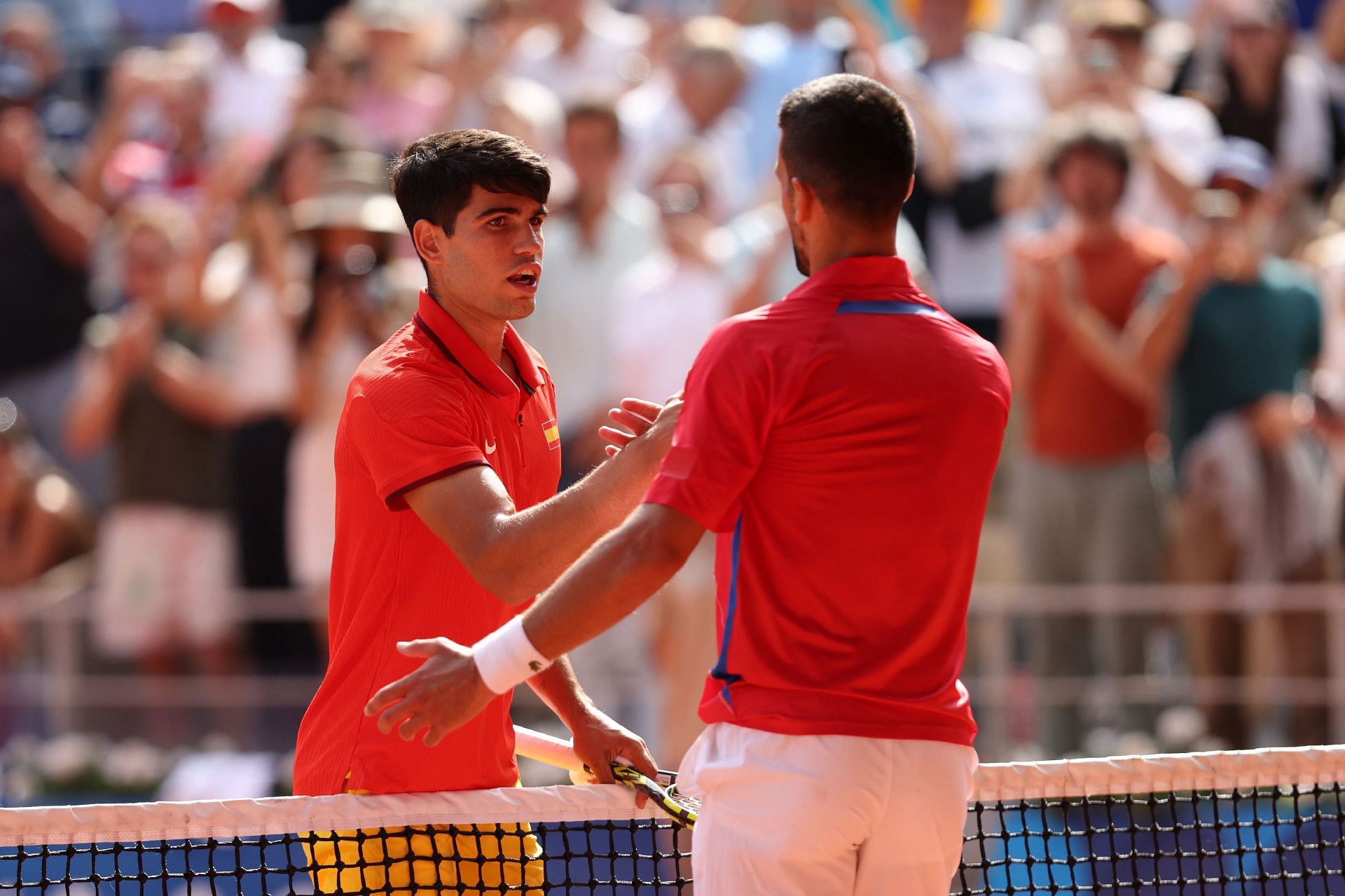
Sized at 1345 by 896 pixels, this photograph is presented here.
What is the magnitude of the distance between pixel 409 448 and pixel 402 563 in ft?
0.78

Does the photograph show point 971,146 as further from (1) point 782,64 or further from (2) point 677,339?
(2) point 677,339

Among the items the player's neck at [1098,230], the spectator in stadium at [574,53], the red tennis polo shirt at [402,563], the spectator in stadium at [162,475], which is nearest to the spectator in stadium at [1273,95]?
the player's neck at [1098,230]

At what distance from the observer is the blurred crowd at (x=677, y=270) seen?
8.30 meters

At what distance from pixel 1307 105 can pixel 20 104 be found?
7.57 m

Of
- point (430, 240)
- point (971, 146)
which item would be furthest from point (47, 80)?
point (430, 240)

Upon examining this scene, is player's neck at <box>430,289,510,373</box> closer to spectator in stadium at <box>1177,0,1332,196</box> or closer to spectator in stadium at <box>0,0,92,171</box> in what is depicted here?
spectator in stadium at <box>1177,0,1332,196</box>

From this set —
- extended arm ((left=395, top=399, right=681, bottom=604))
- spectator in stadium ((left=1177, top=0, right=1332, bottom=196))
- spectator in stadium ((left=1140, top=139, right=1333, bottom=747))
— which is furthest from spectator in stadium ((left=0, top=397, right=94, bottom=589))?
extended arm ((left=395, top=399, right=681, bottom=604))

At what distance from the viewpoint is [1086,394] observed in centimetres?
845

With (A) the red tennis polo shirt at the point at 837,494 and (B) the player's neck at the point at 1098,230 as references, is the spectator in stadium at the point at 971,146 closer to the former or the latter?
(B) the player's neck at the point at 1098,230

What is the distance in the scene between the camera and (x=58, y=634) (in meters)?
9.41

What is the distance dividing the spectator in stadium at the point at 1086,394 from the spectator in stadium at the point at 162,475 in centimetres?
427

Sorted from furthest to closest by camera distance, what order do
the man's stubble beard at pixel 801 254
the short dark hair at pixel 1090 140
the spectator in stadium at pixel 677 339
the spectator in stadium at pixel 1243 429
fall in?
the spectator in stadium at pixel 677 339
the short dark hair at pixel 1090 140
the spectator in stadium at pixel 1243 429
the man's stubble beard at pixel 801 254

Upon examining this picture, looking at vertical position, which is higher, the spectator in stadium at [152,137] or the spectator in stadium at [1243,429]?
the spectator in stadium at [152,137]

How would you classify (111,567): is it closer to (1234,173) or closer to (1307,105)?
(1234,173)
